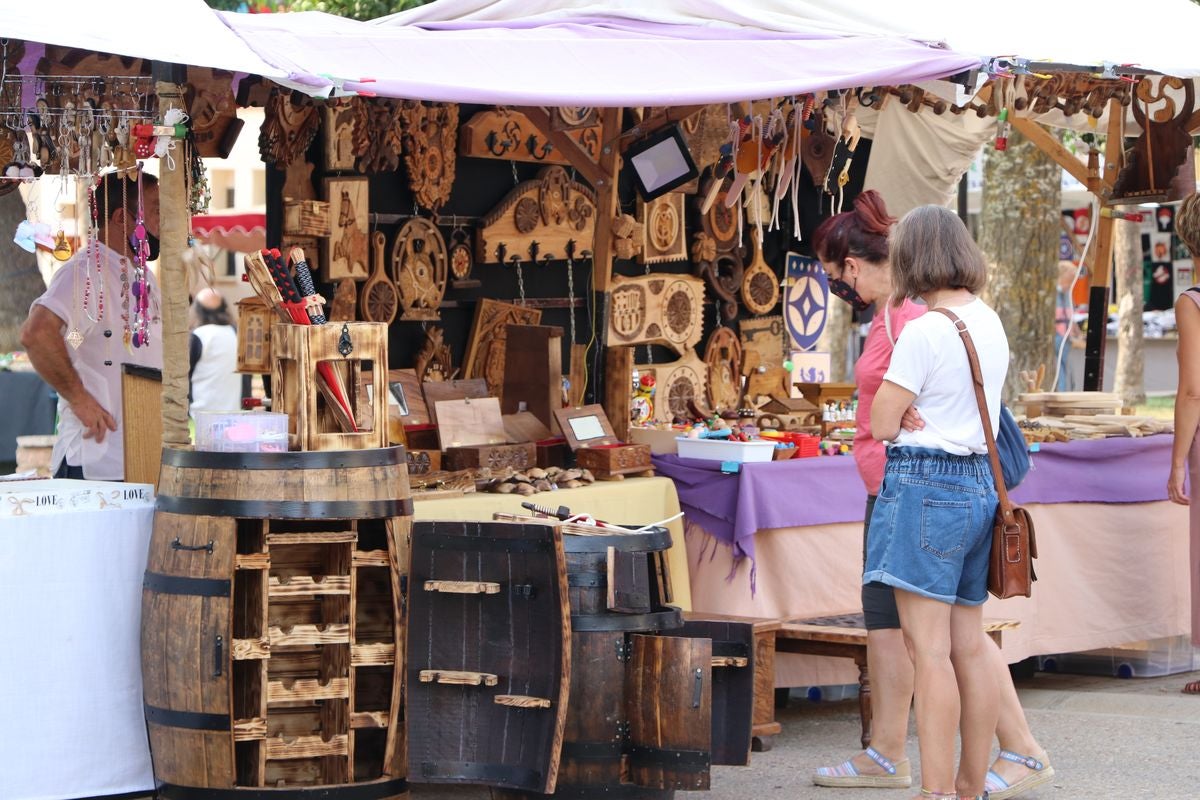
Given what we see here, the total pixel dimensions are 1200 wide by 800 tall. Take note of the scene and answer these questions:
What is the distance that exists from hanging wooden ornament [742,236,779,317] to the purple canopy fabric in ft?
8.16

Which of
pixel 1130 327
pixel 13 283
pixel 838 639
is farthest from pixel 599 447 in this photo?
pixel 1130 327

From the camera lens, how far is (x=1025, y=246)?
1128 cm

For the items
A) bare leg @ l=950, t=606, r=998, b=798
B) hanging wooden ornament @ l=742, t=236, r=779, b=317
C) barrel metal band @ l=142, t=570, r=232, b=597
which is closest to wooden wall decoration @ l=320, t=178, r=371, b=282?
barrel metal band @ l=142, t=570, r=232, b=597

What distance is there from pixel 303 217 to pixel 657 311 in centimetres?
203

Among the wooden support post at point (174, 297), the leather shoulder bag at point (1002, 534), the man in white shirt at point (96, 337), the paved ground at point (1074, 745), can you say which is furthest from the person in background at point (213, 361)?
the leather shoulder bag at point (1002, 534)

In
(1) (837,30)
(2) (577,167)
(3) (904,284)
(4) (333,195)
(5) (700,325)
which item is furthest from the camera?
(5) (700,325)

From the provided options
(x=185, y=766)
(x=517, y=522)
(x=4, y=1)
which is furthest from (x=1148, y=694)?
(x=4, y=1)

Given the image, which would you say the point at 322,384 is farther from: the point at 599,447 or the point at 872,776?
the point at 872,776

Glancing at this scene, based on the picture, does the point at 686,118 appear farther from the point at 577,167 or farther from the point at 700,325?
the point at 700,325

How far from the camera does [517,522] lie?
4.13 m

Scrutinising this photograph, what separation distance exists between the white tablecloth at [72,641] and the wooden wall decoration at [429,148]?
2427 mm

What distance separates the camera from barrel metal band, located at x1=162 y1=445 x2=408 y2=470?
4027 mm

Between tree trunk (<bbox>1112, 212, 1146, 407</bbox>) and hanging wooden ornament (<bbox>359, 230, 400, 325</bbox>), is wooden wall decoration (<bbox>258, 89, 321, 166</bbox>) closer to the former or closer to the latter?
hanging wooden ornament (<bbox>359, 230, 400, 325</bbox>)

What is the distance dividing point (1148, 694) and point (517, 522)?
3.44 meters
